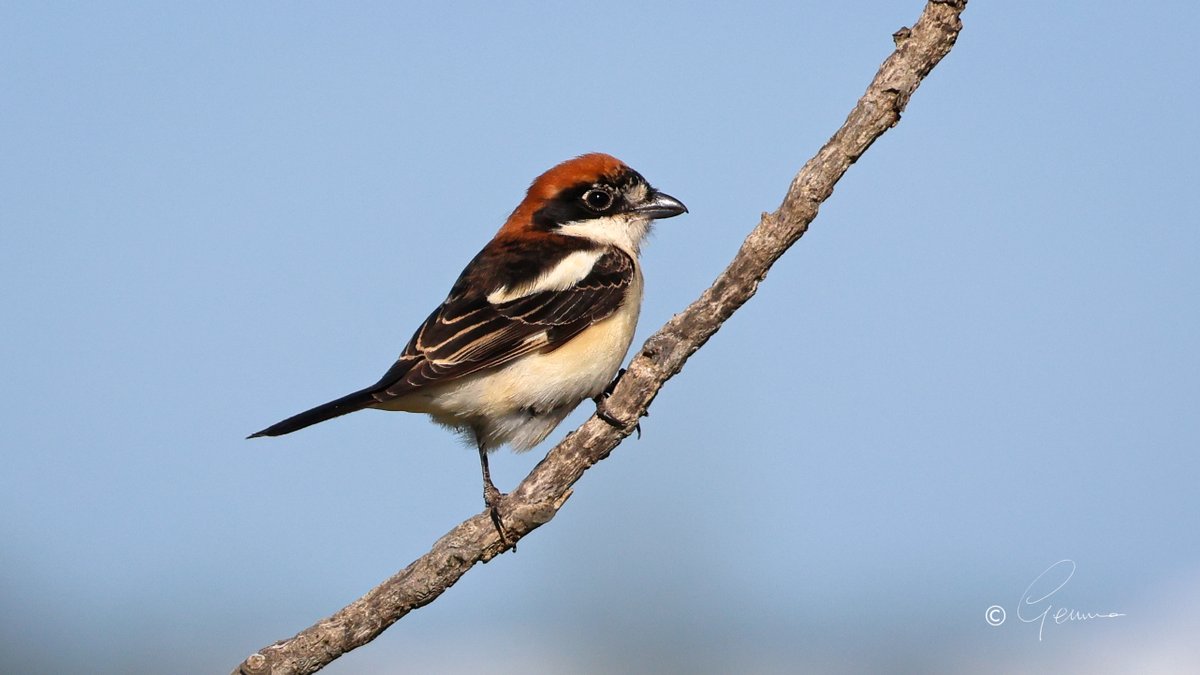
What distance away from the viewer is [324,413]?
13.9 ft

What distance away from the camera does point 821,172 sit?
3.20 m

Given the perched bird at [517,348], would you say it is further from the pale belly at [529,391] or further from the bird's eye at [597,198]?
the bird's eye at [597,198]

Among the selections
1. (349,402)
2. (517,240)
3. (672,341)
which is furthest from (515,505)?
(517,240)

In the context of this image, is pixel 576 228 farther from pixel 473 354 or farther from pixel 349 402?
pixel 349 402

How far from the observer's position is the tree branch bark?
3.16 m

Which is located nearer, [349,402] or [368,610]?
[368,610]

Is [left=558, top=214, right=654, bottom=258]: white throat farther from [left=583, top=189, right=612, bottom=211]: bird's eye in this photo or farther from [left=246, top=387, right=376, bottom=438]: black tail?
[left=246, top=387, right=376, bottom=438]: black tail

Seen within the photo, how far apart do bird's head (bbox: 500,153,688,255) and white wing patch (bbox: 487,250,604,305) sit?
0.54 m

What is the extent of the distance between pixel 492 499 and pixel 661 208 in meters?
2.17

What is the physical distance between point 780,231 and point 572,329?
1.63 m

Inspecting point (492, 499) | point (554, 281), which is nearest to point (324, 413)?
point (492, 499)

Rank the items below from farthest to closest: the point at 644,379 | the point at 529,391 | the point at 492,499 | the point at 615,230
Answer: the point at 615,230 → the point at 529,391 → the point at 492,499 → the point at 644,379

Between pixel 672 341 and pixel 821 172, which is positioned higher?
pixel 821 172

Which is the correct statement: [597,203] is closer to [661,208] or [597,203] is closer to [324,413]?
[661,208]
